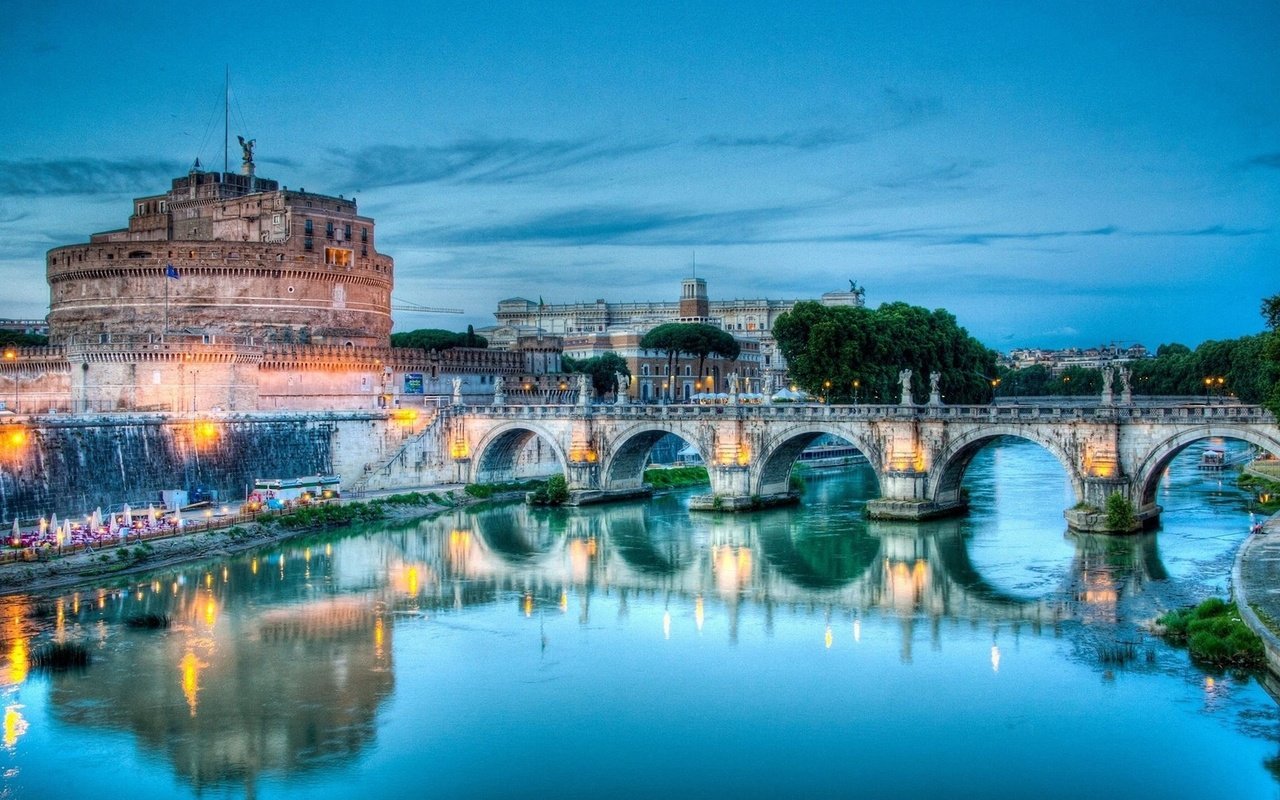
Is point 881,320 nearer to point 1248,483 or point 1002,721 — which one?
point 1248,483

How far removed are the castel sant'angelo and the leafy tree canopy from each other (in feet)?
58.0

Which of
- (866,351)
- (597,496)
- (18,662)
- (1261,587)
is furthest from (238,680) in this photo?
(866,351)

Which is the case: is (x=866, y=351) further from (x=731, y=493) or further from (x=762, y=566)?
(x=762, y=566)

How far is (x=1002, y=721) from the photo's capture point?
21.6m

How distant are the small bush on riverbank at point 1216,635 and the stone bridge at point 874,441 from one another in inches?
454

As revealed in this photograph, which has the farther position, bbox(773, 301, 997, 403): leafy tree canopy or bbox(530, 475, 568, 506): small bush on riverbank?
bbox(773, 301, 997, 403): leafy tree canopy

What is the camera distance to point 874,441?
141 ft

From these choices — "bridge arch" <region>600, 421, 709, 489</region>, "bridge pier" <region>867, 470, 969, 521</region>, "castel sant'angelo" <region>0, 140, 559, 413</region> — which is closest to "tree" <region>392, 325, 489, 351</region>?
"castel sant'angelo" <region>0, 140, 559, 413</region>

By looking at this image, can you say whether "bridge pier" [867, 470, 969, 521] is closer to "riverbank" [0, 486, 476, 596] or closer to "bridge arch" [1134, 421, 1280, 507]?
"bridge arch" [1134, 421, 1280, 507]

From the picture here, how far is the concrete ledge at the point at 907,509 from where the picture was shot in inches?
1638

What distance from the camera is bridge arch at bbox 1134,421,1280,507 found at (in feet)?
116

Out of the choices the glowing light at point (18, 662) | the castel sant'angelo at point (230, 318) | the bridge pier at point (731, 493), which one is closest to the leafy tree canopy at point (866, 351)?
the bridge pier at point (731, 493)

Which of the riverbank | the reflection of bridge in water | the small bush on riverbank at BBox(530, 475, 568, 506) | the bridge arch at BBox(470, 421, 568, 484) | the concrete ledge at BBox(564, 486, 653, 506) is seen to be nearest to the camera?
the reflection of bridge in water

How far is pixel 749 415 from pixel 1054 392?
107026mm
